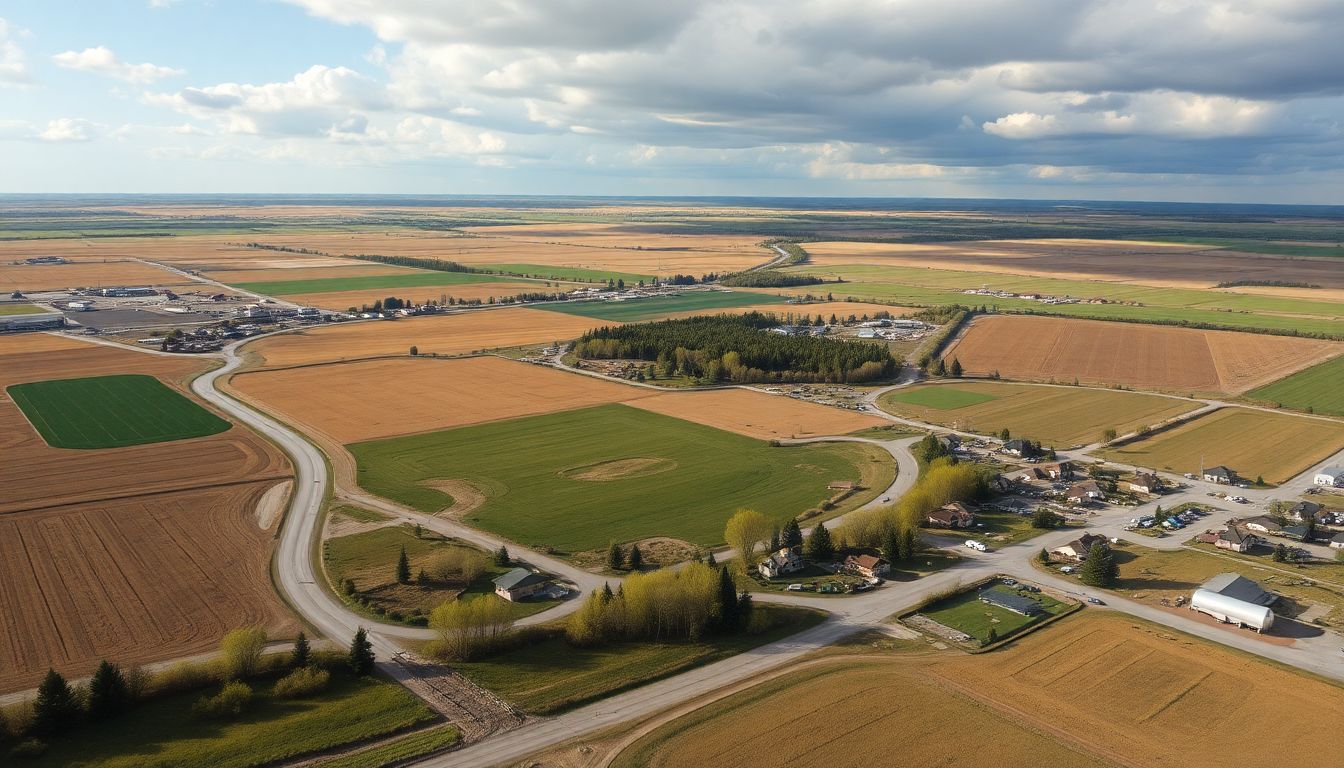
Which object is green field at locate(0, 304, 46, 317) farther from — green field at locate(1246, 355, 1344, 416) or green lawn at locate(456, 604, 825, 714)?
green field at locate(1246, 355, 1344, 416)

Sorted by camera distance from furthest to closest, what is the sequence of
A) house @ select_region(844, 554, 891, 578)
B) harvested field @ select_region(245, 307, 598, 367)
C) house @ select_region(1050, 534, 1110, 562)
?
harvested field @ select_region(245, 307, 598, 367), house @ select_region(1050, 534, 1110, 562), house @ select_region(844, 554, 891, 578)

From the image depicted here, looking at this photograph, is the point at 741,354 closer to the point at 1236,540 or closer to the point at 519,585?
the point at 1236,540

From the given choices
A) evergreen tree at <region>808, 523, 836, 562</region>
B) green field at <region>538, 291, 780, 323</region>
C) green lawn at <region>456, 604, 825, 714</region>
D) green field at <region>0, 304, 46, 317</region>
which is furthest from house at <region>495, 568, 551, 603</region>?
green field at <region>0, 304, 46, 317</region>

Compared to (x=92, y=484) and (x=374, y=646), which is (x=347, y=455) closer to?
(x=92, y=484)

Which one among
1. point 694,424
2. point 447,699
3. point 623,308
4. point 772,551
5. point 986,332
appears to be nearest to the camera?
point 447,699

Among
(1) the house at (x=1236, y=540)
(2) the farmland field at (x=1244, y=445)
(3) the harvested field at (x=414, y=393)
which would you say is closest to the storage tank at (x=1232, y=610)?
(1) the house at (x=1236, y=540)

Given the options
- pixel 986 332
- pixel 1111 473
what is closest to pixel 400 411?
pixel 1111 473
